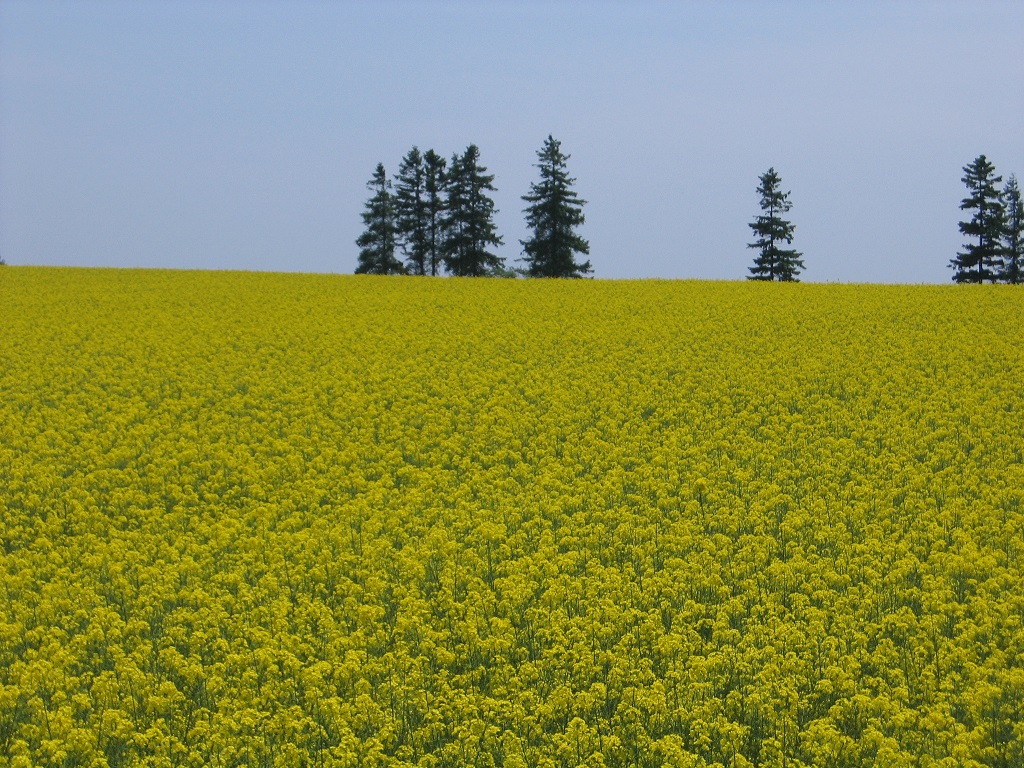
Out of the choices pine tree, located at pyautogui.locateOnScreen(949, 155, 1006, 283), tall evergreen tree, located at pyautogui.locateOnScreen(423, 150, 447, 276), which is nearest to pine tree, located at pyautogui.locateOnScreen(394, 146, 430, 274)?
tall evergreen tree, located at pyautogui.locateOnScreen(423, 150, 447, 276)

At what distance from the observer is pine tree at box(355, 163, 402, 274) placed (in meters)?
64.2

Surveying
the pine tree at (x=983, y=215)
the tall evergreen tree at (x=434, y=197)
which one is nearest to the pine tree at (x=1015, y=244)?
Result: the pine tree at (x=983, y=215)

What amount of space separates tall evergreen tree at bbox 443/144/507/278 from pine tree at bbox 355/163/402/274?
4.93 metres

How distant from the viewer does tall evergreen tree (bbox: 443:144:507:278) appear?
60250 millimetres

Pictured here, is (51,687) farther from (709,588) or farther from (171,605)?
(709,588)

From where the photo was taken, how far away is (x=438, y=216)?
62.2 metres

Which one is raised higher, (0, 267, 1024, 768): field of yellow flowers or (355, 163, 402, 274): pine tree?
(355, 163, 402, 274): pine tree

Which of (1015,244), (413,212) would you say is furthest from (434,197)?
(1015,244)

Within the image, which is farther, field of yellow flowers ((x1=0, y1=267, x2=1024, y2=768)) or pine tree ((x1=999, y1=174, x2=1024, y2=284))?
pine tree ((x1=999, y1=174, x2=1024, y2=284))

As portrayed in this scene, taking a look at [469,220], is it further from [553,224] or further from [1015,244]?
[1015,244]

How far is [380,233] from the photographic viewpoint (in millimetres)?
64312

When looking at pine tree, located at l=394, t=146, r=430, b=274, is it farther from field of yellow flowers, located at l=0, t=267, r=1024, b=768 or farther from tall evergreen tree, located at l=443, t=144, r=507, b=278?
field of yellow flowers, located at l=0, t=267, r=1024, b=768

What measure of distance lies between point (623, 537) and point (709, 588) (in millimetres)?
1930

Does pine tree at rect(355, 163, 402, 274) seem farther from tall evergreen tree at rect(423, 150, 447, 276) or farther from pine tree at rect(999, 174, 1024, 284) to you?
pine tree at rect(999, 174, 1024, 284)
